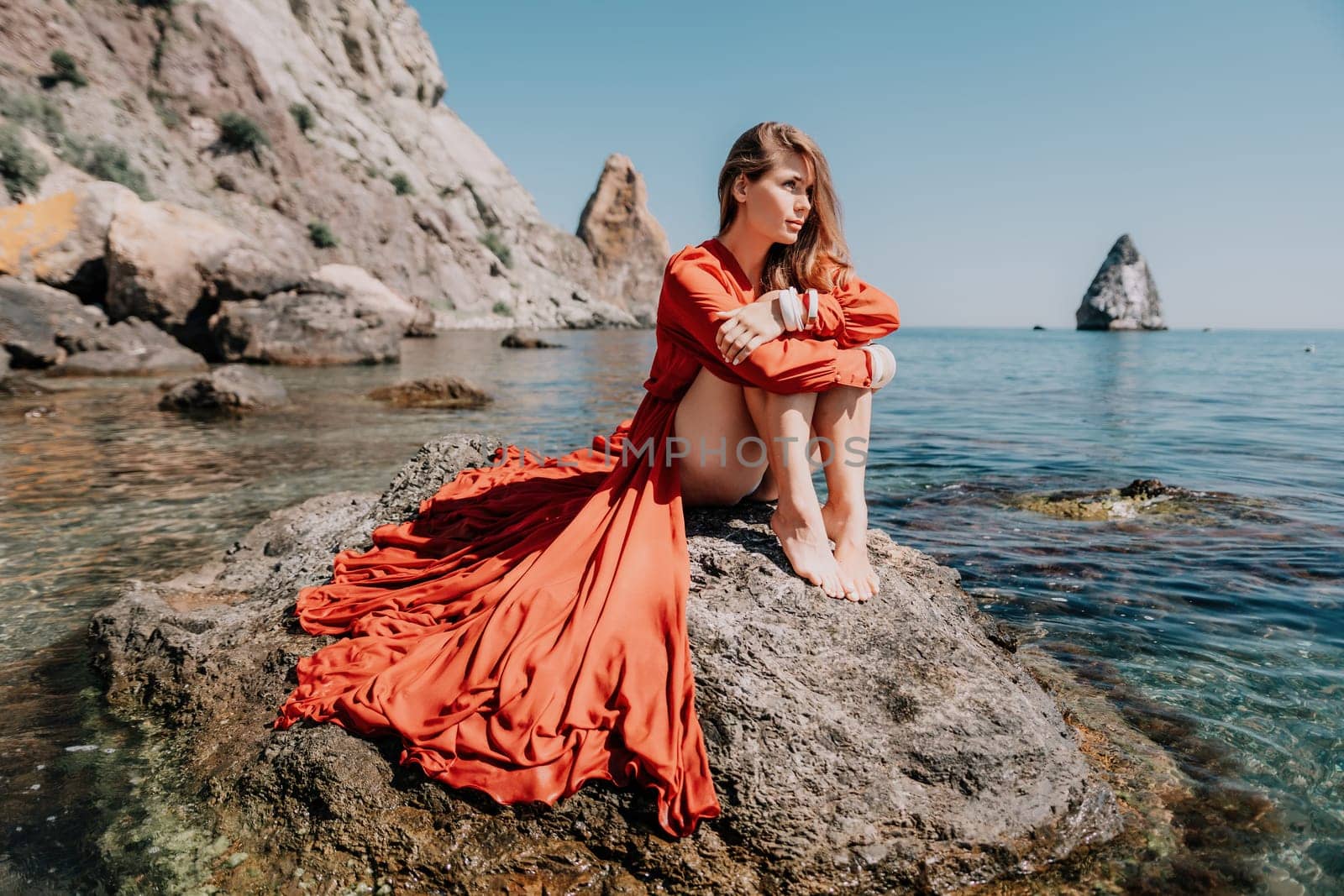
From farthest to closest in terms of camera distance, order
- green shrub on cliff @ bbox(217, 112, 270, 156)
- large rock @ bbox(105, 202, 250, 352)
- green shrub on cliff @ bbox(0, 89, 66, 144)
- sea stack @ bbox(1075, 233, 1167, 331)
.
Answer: sea stack @ bbox(1075, 233, 1167, 331) → green shrub on cliff @ bbox(217, 112, 270, 156) → green shrub on cliff @ bbox(0, 89, 66, 144) → large rock @ bbox(105, 202, 250, 352)

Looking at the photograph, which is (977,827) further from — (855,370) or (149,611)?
(149,611)

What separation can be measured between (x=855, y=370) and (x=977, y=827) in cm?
173

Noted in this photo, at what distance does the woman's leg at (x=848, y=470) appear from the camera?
325cm

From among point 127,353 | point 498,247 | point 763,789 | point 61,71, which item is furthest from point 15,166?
point 498,247

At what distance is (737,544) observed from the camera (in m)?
3.41

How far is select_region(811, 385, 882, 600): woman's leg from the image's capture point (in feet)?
10.7

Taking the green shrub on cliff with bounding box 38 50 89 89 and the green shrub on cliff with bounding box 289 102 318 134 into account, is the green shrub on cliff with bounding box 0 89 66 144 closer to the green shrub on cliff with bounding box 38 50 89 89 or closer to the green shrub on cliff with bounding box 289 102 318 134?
the green shrub on cliff with bounding box 38 50 89 89

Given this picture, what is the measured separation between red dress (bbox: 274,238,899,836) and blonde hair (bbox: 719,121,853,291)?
0.13 metres

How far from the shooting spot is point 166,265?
808 inches

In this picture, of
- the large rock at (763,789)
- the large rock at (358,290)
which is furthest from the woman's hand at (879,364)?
the large rock at (358,290)

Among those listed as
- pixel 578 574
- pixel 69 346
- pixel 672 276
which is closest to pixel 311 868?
pixel 578 574

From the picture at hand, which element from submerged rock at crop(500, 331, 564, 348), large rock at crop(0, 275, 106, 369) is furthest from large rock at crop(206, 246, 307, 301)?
submerged rock at crop(500, 331, 564, 348)

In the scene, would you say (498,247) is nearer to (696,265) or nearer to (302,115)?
(302,115)

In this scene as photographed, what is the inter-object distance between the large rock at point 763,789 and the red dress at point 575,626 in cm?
10
